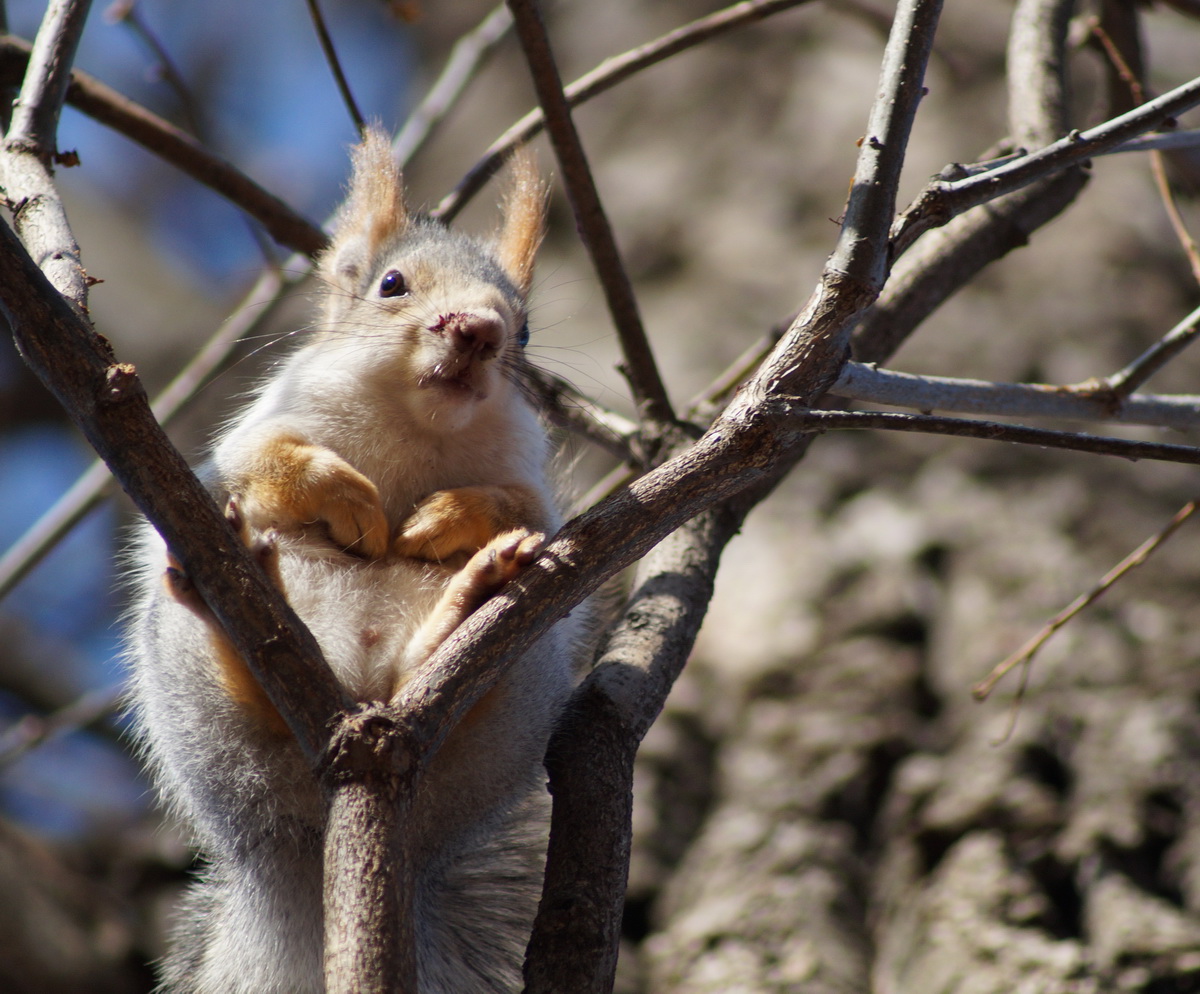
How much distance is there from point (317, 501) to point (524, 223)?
2.53ft

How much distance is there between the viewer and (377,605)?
1.34 meters

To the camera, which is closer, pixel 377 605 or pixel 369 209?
pixel 377 605

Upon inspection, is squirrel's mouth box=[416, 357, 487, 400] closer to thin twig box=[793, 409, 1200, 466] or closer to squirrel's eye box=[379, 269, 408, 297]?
squirrel's eye box=[379, 269, 408, 297]

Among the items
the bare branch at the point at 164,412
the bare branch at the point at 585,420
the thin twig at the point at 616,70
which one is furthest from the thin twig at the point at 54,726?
the thin twig at the point at 616,70

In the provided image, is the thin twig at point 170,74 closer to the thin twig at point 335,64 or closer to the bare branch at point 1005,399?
the thin twig at point 335,64

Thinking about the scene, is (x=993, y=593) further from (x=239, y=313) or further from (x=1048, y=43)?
(x=239, y=313)

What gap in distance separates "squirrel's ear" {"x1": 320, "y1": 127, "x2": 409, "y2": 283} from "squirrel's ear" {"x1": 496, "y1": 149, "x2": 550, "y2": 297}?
0.20m

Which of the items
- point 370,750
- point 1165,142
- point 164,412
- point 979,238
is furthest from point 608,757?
point 164,412

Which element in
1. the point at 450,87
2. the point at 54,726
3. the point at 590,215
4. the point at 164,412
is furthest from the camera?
the point at 54,726

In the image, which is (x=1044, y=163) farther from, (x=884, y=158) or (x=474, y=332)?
(x=474, y=332)

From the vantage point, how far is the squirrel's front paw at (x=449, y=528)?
139 centimetres

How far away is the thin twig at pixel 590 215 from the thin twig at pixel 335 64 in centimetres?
42

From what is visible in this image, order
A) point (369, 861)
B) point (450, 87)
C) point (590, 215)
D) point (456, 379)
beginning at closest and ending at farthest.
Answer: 1. point (369, 861)
2. point (456, 379)
3. point (590, 215)
4. point (450, 87)

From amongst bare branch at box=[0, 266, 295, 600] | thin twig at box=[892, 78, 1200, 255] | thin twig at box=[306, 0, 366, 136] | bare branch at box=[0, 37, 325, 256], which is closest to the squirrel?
thin twig at box=[306, 0, 366, 136]
